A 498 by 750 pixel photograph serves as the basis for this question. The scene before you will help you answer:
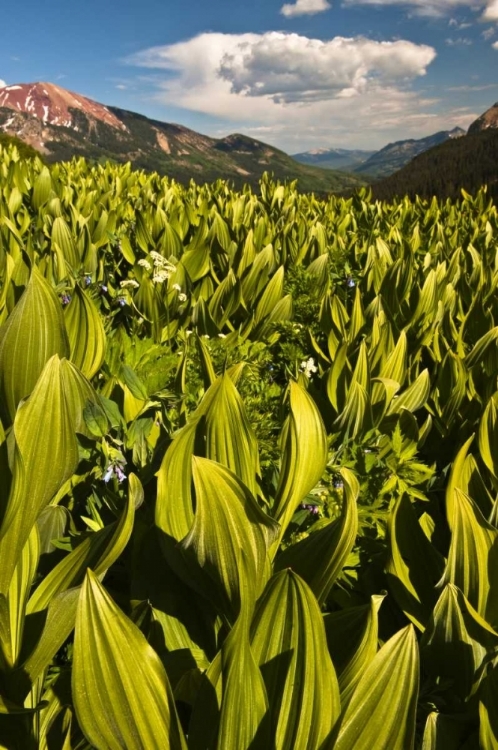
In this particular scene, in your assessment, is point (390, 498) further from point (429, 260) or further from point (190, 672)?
point (429, 260)

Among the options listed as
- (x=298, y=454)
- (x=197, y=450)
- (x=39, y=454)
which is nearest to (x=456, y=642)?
(x=298, y=454)

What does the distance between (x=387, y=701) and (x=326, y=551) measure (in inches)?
11.3

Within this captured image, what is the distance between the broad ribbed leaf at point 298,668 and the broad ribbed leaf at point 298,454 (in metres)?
0.35

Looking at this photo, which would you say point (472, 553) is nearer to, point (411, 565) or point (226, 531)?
point (411, 565)

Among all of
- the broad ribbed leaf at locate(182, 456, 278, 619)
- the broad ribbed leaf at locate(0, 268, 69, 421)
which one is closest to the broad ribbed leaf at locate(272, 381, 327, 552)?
the broad ribbed leaf at locate(182, 456, 278, 619)

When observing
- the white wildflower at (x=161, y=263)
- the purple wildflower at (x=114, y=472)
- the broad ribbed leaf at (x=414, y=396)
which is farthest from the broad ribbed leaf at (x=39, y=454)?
the white wildflower at (x=161, y=263)

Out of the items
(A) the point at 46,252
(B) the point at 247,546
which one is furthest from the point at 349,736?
(A) the point at 46,252

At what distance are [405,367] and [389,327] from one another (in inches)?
6.4

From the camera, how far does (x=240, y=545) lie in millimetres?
997

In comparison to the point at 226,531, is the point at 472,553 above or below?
below

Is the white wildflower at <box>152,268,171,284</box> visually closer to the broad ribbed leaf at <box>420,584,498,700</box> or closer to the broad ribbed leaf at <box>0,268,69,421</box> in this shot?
the broad ribbed leaf at <box>0,268,69,421</box>

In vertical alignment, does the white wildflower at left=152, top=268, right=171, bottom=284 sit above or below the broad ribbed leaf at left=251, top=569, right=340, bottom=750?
above

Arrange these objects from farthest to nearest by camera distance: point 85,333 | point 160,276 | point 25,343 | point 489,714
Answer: point 160,276, point 85,333, point 25,343, point 489,714

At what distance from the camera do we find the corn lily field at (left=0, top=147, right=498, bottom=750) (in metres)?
0.86
